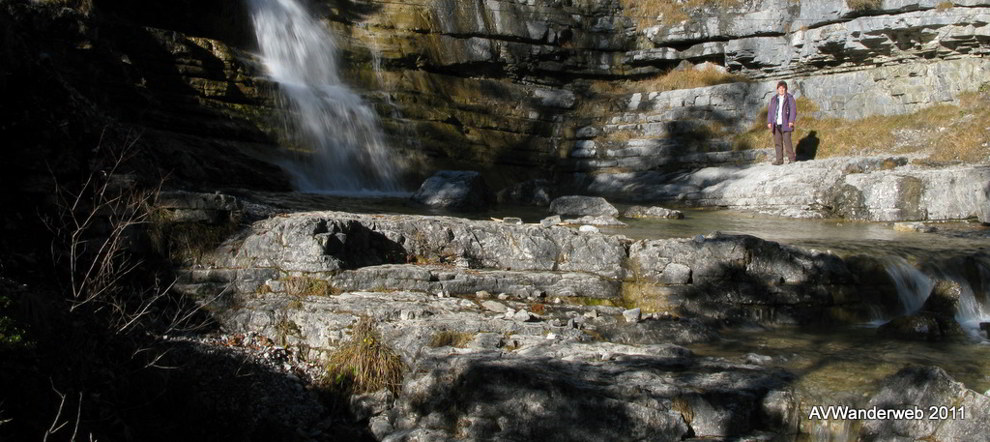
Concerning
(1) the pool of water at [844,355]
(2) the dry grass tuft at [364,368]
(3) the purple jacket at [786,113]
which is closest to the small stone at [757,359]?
(1) the pool of water at [844,355]

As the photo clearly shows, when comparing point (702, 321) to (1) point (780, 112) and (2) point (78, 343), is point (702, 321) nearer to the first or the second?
(2) point (78, 343)

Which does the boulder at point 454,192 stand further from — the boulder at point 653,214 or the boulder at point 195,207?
the boulder at point 195,207

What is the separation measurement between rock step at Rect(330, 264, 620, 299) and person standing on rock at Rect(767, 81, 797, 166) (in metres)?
11.8

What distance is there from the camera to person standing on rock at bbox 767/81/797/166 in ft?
57.1

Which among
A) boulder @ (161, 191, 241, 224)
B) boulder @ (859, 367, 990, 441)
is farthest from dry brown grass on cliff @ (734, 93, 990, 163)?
boulder @ (161, 191, 241, 224)

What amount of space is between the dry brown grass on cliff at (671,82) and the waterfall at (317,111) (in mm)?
8407

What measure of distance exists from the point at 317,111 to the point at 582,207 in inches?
296

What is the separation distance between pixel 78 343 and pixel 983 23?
68.7ft

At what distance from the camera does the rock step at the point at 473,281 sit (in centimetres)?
711

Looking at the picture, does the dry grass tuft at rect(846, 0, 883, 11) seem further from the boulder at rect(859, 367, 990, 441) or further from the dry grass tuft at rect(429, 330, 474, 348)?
the dry grass tuft at rect(429, 330, 474, 348)

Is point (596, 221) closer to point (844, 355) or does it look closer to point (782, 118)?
point (844, 355)

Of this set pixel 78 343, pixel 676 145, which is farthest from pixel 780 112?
pixel 78 343

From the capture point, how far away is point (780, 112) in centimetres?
1741

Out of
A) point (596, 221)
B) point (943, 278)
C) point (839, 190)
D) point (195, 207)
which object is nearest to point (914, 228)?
point (839, 190)
